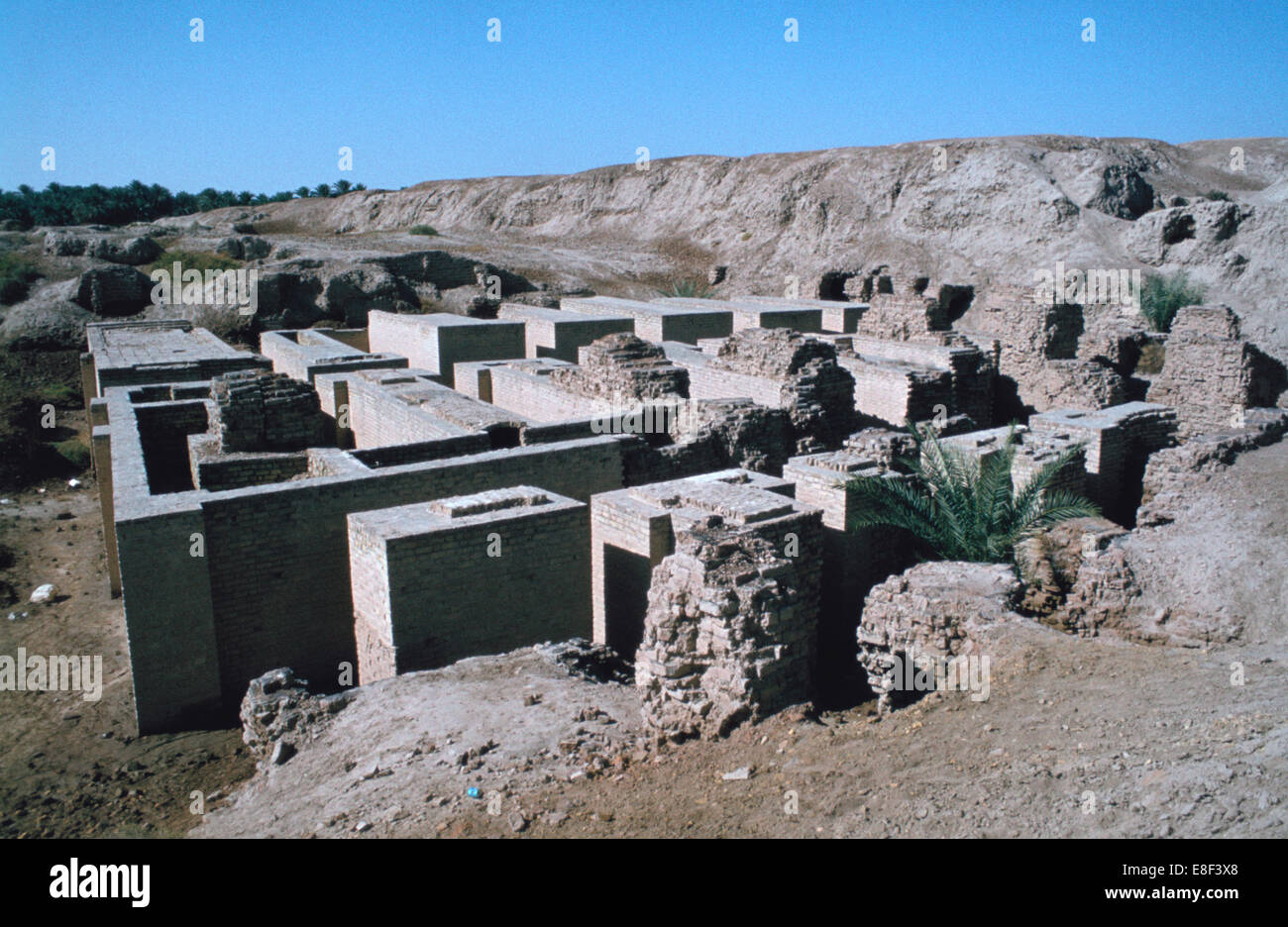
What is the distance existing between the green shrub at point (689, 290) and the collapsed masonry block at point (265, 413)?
1788cm

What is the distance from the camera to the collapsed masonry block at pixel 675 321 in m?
15.0

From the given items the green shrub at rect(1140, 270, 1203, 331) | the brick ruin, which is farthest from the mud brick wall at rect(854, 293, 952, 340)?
the green shrub at rect(1140, 270, 1203, 331)

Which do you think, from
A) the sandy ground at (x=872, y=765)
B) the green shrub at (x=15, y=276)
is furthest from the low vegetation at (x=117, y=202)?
the sandy ground at (x=872, y=765)

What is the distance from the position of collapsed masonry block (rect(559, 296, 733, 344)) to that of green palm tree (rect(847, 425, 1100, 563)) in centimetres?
772

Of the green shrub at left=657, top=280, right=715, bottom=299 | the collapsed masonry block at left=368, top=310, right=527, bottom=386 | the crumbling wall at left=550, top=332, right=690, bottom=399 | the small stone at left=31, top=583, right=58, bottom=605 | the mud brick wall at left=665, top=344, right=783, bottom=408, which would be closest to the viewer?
the small stone at left=31, top=583, right=58, bottom=605

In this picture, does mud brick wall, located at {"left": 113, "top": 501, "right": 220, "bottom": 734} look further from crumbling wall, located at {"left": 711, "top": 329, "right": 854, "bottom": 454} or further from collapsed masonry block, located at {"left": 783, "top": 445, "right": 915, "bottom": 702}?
crumbling wall, located at {"left": 711, "top": 329, "right": 854, "bottom": 454}

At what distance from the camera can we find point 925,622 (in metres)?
5.57

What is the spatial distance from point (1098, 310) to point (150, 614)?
17945 mm

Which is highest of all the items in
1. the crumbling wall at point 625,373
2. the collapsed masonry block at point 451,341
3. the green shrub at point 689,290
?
the green shrub at point 689,290

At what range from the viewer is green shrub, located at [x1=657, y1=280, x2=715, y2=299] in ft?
86.4

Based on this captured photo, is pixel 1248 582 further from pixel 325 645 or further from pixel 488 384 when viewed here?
pixel 488 384

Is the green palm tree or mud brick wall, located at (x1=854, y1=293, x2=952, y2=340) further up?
mud brick wall, located at (x1=854, y1=293, x2=952, y2=340)

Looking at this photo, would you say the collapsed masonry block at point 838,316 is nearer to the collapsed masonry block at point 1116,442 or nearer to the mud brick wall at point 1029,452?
the collapsed masonry block at point 1116,442

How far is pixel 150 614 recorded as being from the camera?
5.86 m
